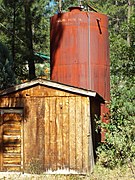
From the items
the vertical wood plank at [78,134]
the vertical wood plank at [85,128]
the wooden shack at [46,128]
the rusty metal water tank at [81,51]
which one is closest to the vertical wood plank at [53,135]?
the wooden shack at [46,128]

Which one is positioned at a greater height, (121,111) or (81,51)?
(81,51)

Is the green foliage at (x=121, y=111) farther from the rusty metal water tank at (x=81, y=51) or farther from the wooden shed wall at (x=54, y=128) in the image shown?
the rusty metal water tank at (x=81, y=51)

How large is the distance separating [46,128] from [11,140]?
105cm

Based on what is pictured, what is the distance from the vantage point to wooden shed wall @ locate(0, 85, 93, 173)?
37.6 ft

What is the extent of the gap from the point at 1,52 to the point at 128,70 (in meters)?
6.47

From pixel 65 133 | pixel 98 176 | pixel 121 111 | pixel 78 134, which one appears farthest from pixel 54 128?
pixel 121 111

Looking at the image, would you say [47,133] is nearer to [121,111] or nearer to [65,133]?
[65,133]

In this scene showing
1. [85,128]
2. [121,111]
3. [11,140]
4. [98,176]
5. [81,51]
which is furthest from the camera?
[81,51]

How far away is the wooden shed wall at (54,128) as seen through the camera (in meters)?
11.4

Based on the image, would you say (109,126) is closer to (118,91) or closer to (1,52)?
(118,91)

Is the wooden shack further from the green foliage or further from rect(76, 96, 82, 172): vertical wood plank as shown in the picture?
the green foliage

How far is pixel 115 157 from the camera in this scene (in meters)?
11.7

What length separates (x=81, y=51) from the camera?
48.3 ft

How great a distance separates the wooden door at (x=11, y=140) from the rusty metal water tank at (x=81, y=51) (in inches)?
134
